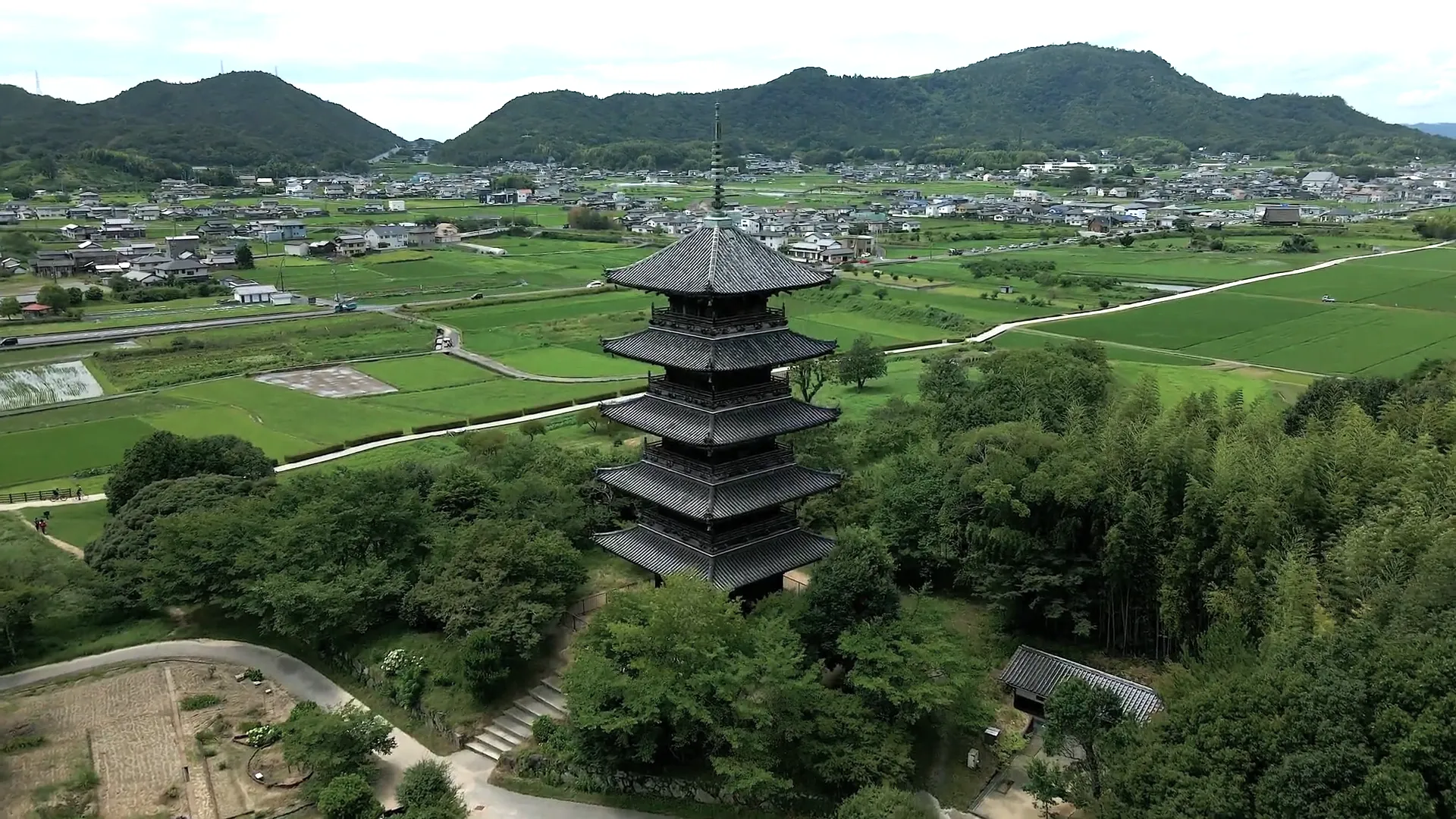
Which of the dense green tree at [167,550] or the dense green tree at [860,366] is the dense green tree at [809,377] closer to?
the dense green tree at [860,366]

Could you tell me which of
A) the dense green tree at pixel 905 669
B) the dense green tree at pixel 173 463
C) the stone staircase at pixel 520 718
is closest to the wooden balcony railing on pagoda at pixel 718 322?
the dense green tree at pixel 905 669

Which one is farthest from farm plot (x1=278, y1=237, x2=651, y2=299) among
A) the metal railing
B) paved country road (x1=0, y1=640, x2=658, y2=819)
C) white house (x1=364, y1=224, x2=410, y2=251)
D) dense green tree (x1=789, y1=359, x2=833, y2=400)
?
paved country road (x1=0, y1=640, x2=658, y2=819)

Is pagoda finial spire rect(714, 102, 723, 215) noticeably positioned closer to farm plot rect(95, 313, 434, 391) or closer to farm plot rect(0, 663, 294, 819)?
farm plot rect(0, 663, 294, 819)

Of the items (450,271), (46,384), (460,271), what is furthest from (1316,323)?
(46,384)

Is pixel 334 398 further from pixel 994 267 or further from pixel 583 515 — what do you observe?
pixel 994 267

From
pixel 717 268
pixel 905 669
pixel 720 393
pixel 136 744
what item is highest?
pixel 717 268

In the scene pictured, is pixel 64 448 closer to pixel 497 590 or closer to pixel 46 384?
pixel 46 384
